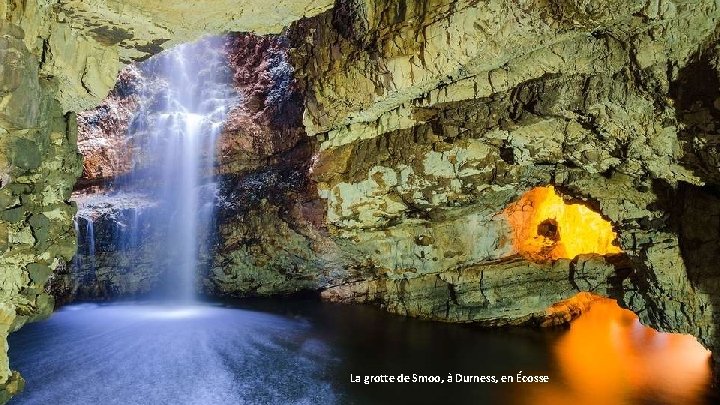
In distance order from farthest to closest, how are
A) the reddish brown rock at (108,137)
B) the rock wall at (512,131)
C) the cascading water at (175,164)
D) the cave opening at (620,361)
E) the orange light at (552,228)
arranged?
the reddish brown rock at (108,137)
the cascading water at (175,164)
the orange light at (552,228)
the cave opening at (620,361)
the rock wall at (512,131)

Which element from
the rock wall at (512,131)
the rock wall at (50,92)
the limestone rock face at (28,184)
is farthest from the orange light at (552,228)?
the limestone rock face at (28,184)

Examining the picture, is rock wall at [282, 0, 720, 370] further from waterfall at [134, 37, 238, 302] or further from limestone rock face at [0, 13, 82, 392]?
waterfall at [134, 37, 238, 302]

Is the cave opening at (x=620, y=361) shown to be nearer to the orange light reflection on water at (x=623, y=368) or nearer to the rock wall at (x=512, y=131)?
the orange light reflection on water at (x=623, y=368)

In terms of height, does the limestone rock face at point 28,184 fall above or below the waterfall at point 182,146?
below

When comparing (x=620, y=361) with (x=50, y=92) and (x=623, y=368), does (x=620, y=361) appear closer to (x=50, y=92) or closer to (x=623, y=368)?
(x=623, y=368)

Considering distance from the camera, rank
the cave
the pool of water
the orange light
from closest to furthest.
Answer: the cave < the pool of water < the orange light

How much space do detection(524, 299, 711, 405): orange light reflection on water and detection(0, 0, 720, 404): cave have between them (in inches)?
2.9

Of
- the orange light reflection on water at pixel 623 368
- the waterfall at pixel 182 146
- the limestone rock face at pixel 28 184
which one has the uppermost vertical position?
the waterfall at pixel 182 146

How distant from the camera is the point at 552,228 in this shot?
1236cm

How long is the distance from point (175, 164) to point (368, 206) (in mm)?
8795

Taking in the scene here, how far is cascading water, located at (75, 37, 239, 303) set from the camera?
14406mm

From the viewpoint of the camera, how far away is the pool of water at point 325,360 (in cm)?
684

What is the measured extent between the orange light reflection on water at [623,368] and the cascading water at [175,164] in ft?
36.3

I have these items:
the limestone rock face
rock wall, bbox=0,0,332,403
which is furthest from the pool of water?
rock wall, bbox=0,0,332,403
